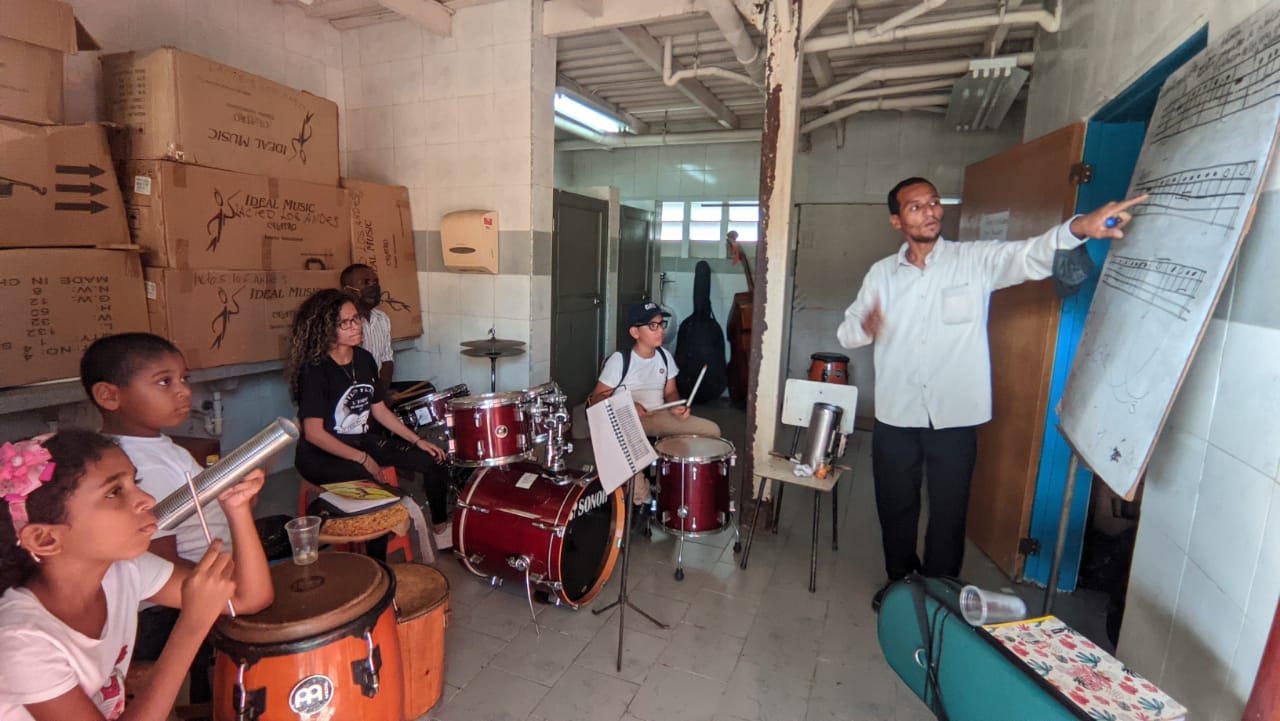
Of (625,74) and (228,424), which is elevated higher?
→ (625,74)

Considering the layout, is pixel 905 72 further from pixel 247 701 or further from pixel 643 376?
pixel 247 701

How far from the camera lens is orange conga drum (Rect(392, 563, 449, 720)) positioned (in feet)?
5.85

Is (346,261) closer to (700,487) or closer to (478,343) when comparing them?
(478,343)

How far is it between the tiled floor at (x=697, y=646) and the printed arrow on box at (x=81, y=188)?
212 centimetres

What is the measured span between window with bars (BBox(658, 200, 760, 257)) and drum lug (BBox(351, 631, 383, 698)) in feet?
18.2

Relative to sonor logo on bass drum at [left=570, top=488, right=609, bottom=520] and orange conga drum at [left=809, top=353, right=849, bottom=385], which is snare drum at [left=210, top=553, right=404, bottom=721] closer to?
sonor logo on bass drum at [left=570, top=488, right=609, bottom=520]

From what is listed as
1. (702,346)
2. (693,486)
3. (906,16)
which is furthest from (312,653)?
(702,346)

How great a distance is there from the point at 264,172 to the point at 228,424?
153 centimetres

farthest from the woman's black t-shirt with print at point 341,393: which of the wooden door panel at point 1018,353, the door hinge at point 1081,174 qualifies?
the door hinge at point 1081,174

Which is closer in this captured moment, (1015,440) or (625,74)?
(1015,440)

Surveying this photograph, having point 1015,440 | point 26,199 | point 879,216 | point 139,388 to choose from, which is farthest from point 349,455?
point 879,216

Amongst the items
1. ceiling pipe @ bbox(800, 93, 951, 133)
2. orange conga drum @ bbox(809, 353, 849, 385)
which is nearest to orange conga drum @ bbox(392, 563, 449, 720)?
orange conga drum @ bbox(809, 353, 849, 385)

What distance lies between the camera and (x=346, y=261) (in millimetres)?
3740

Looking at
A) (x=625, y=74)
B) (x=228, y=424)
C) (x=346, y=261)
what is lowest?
(x=228, y=424)
